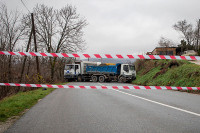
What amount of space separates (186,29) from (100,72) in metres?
34.7

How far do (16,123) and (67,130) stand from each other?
→ 134 cm

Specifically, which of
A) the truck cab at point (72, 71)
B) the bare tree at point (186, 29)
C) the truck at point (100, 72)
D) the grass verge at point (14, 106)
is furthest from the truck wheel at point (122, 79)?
the bare tree at point (186, 29)

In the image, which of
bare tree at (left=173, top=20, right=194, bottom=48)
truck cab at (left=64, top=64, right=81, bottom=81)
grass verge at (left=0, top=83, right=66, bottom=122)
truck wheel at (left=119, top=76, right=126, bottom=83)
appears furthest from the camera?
bare tree at (left=173, top=20, right=194, bottom=48)

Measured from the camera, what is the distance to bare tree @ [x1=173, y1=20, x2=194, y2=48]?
5353 cm

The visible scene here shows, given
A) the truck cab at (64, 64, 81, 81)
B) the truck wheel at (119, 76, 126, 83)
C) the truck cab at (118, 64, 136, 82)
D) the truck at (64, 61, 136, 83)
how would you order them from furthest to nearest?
the truck cab at (64, 64, 81, 81)
the truck at (64, 61, 136, 83)
the truck wheel at (119, 76, 126, 83)
the truck cab at (118, 64, 136, 82)

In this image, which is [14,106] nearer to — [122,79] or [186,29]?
[122,79]

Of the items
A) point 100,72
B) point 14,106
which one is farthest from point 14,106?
point 100,72

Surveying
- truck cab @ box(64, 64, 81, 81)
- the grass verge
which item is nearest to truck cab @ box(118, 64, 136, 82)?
truck cab @ box(64, 64, 81, 81)

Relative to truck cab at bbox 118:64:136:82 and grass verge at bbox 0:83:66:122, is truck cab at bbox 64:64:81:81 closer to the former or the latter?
truck cab at bbox 118:64:136:82

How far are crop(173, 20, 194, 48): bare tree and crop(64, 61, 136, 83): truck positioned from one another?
31731 millimetres

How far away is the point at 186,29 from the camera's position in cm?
5472

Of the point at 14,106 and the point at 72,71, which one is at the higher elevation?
the point at 72,71

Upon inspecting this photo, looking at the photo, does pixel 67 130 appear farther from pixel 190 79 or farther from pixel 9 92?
pixel 190 79

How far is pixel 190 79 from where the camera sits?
15.4 meters
